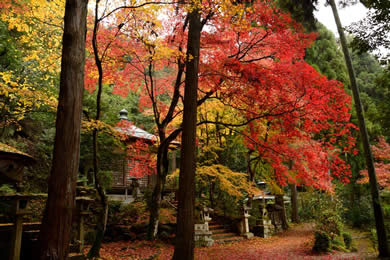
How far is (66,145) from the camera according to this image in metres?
3.18

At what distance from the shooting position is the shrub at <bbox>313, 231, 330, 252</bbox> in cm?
816

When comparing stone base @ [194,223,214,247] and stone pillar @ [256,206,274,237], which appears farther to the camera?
stone pillar @ [256,206,274,237]

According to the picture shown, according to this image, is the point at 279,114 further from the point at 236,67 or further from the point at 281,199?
the point at 281,199

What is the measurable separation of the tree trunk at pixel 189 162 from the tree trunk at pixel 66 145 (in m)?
2.32

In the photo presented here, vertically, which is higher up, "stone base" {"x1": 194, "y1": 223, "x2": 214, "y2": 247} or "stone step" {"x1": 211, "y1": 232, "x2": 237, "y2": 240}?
"stone base" {"x1": 194, "y1": 223, "x2": 214, "y2": 247}

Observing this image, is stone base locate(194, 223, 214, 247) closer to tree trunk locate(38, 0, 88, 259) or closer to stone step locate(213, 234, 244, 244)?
stone step locate(213, 234, 244, 244)

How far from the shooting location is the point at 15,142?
1034cm

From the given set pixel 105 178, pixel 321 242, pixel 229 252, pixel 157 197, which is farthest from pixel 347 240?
pixel 105 178

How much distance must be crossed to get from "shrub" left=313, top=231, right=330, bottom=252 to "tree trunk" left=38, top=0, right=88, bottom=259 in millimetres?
8003

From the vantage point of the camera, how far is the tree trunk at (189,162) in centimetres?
484

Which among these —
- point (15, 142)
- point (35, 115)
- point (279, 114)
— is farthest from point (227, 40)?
point (15, 142)

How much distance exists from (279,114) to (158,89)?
236 inches

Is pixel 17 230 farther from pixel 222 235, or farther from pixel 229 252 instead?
pixel 222 235

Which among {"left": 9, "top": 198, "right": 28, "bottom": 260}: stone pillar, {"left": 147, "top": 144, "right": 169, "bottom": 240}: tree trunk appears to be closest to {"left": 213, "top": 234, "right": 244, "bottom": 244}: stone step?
{"left": 147, "top": 144, "right": 169, "bottom": 240}: tree trunk
